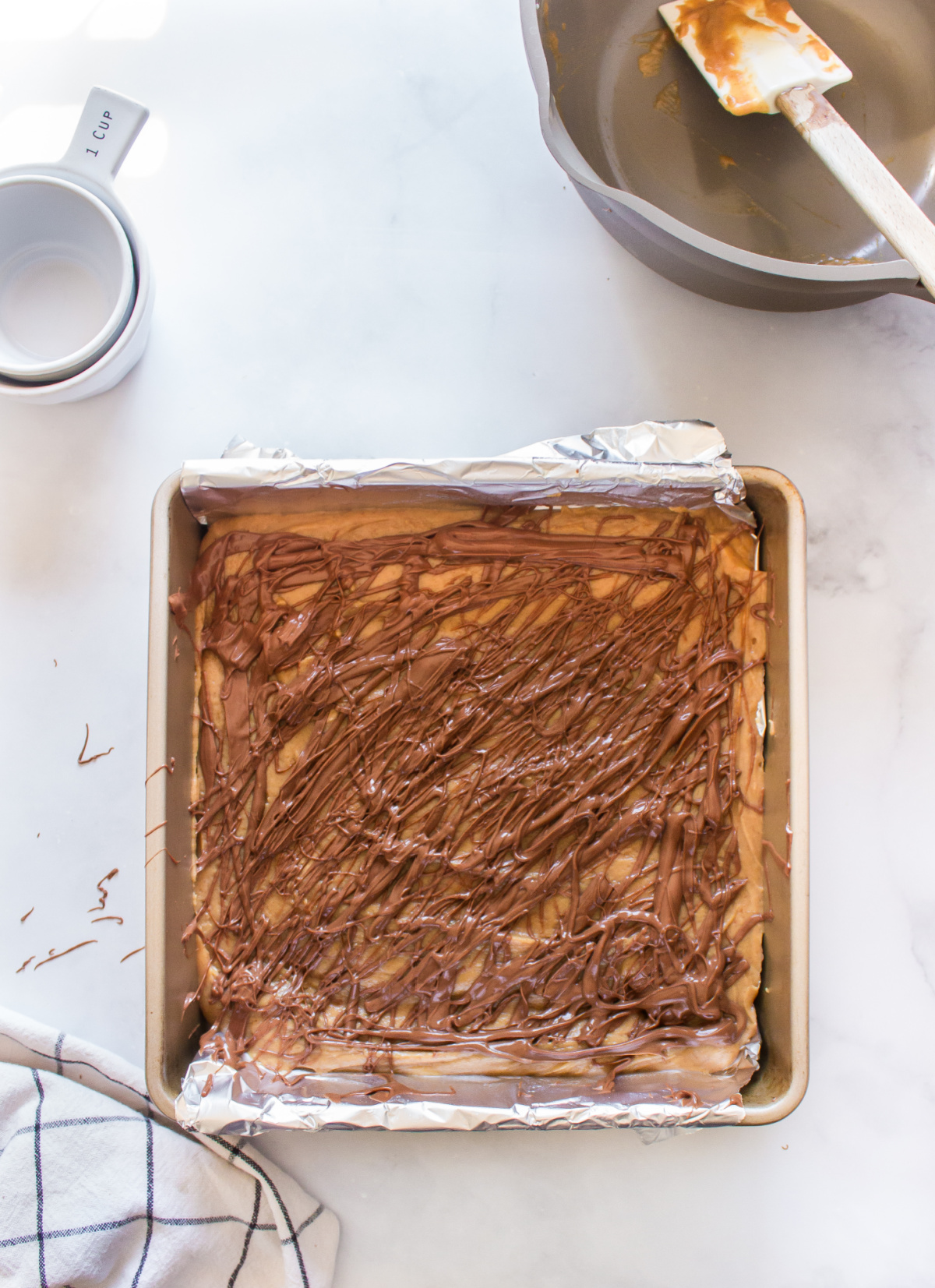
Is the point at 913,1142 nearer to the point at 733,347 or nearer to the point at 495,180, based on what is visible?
the point at 733,347

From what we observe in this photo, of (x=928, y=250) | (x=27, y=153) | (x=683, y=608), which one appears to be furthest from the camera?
(x=27, y=153)

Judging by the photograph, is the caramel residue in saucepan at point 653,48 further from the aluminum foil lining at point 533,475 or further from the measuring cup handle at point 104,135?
the measuring cup handle at point 104,135

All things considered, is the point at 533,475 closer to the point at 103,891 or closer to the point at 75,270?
the point at 75,270

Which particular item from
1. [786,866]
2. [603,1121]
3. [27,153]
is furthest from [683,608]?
[27,153]

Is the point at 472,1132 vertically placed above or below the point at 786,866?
below

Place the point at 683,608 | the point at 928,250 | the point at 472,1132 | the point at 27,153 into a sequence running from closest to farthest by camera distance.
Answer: the point at 928,250, the point at 683,608, the point at 472,1132, the point at 27,153

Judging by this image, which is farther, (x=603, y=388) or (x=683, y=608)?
(x=603, y=388)

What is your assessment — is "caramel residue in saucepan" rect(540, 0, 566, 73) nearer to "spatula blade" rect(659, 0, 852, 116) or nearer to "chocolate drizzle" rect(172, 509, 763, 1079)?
"spatula blade" rect(659, 0, 852, 116)

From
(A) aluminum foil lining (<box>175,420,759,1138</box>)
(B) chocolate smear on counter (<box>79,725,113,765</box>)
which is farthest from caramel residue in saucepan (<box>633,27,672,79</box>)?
(B) chocolate smear on counter (<box>79,725,113,765</box>)
